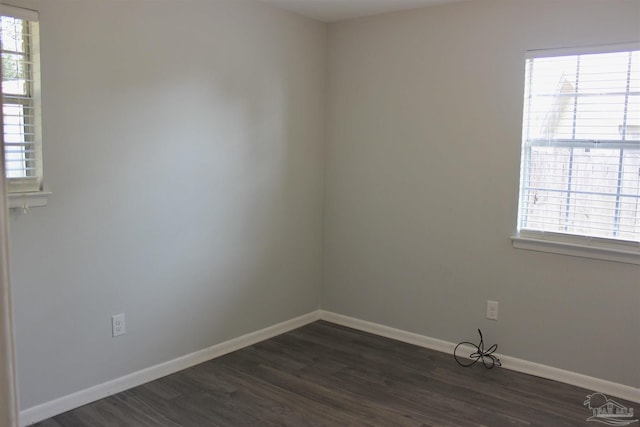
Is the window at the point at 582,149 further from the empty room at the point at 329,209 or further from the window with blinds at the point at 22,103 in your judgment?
the window with blinds at the point at 22,103

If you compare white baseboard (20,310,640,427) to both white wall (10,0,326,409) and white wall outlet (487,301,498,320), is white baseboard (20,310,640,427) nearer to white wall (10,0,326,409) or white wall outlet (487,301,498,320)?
white wall (10,0,326,409)

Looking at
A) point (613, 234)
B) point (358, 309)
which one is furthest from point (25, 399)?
point (613, 234)

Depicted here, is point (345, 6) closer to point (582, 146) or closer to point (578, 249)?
point (582, 146)

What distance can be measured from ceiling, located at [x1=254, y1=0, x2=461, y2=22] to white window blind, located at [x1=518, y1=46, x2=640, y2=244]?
896 mm

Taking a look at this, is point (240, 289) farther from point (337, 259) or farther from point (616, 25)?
point (616, 25)

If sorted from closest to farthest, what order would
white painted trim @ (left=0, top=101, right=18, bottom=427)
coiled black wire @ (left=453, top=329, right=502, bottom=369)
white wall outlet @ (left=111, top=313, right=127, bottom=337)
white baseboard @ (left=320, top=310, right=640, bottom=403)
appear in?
white painted trim @ (left=0, top=101, right=18, bottom=427), white wall outlet @ (left=111, top=313, right=127, bottom=337), white baseboard @ (left=320, top=310, right=640, bottom=403), coiled black wire @ (left=453, top=329, right=502, bottom=369)

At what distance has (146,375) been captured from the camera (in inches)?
122

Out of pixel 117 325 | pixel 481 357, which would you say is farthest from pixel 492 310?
pixel 117 325

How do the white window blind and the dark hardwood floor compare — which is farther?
the white window blind

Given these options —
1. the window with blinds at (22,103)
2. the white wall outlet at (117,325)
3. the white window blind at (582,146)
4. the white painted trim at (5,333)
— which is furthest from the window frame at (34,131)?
the white window blind at (582,146)

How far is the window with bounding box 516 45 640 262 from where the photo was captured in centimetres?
292

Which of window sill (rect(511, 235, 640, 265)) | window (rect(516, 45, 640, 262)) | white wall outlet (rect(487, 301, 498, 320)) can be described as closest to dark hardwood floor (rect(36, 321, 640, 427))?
white wall outlet (rect(487, 301, 498, 320))

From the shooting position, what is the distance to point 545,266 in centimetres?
324

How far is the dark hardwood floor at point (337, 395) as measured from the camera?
2727 millimetres
